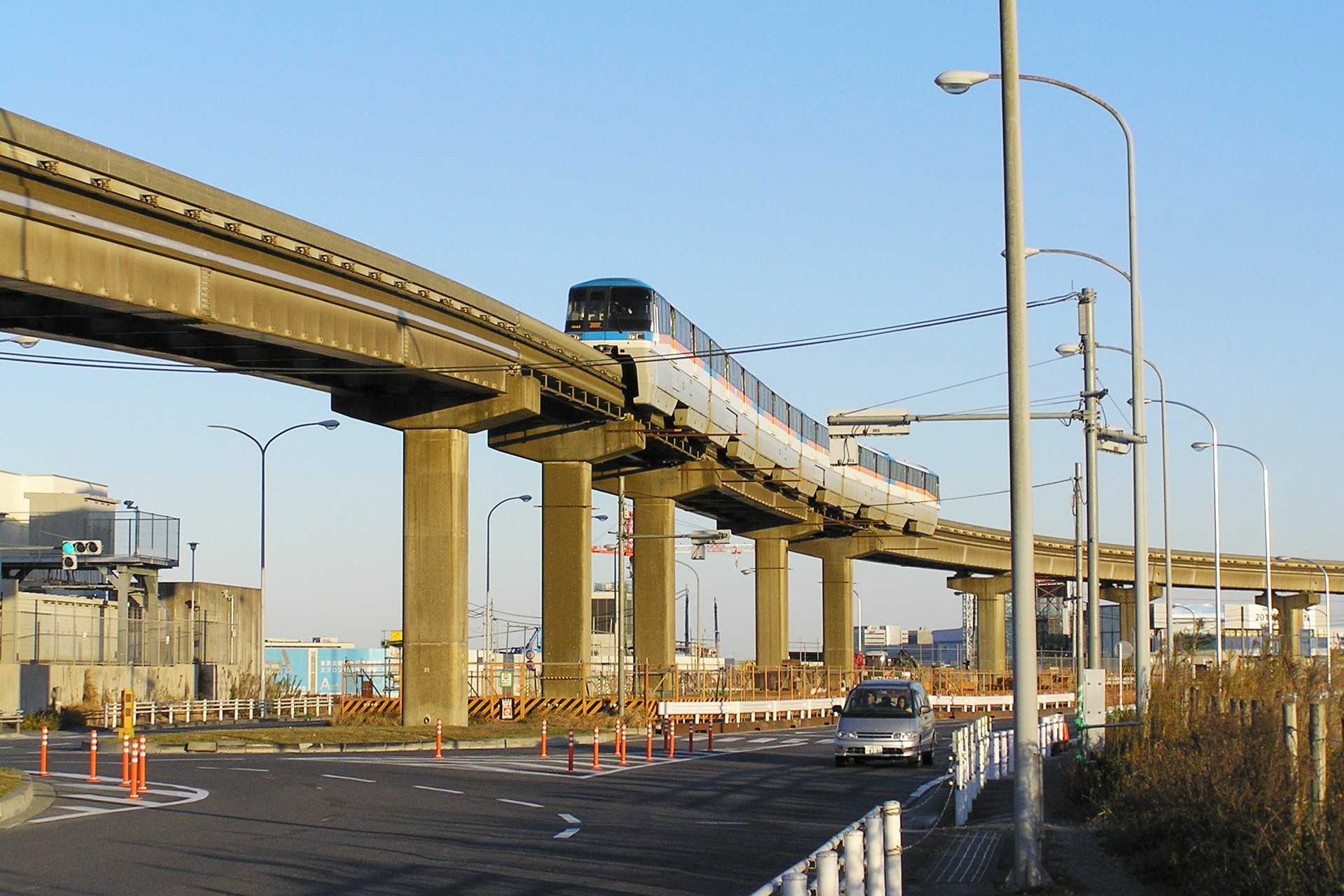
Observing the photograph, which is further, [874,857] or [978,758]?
[978,758]

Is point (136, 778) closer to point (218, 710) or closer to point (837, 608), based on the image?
point (218, 710)

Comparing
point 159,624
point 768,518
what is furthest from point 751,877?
point 768,518

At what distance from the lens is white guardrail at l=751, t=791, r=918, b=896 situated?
8.59m

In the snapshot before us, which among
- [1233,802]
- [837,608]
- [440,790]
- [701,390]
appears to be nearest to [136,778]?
[440,790]

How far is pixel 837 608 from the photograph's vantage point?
8456 centimetres

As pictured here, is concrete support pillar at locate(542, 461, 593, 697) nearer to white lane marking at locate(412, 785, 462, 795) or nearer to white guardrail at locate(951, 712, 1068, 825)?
white guardrail at locate(951, 712, 1068, 825)

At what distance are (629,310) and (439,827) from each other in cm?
3220

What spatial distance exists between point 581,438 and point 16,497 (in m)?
38.5

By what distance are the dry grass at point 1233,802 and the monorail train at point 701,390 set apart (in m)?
32.2

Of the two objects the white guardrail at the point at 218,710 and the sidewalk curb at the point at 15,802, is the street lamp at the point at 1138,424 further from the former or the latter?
the white guardrail at the point at 218,710

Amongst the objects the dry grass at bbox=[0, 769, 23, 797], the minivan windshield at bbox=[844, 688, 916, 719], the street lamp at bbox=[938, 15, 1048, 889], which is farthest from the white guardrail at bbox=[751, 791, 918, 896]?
the minivan windshield at bbox=[844, 688, 916, 719]

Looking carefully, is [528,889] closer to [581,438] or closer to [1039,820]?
[1039,820]

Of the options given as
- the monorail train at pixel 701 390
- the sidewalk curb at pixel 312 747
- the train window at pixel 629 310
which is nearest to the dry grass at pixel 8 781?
the sidewalk curb at pixel 312 747

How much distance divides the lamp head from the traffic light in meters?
43.6
